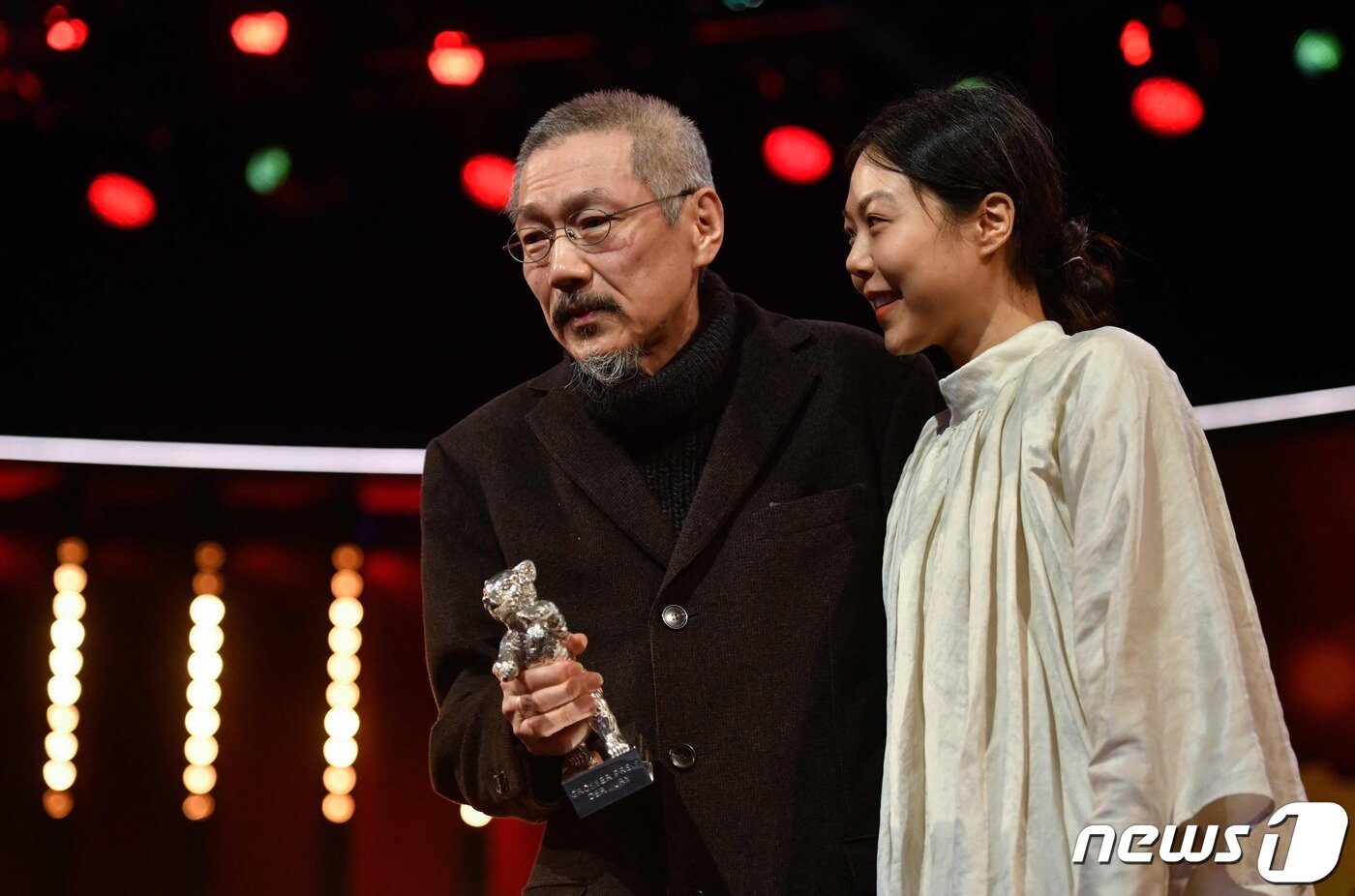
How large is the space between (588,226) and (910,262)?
22.7 inches

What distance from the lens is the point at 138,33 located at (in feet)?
12.7

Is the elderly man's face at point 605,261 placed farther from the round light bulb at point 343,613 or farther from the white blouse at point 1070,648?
the round light bulb at point 343,613

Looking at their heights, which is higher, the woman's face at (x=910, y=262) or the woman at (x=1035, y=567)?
the woman's face at (x=910, y=262)

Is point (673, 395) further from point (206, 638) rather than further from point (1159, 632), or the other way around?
point (206, 638)

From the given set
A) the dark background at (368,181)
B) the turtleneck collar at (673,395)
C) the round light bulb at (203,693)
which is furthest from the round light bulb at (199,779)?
the turtleneck collar at (673,395)

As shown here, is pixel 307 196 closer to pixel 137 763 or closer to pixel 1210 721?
pixel 137 763

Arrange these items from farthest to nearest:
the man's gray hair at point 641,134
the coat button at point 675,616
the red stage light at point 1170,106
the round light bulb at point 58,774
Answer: the round light bulb at point 58,774, the red stage light at point 1170,106, the man's gray hair at point 641,134, the coat button at point 675,616

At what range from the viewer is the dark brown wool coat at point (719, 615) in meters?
1.94

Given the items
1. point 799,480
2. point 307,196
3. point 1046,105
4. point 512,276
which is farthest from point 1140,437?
point 307,196

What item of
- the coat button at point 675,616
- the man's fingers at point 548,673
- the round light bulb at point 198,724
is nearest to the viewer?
the man's fingers at point 548,673

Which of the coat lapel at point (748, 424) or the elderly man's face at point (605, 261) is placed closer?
the coat lapel at point (748, 424)

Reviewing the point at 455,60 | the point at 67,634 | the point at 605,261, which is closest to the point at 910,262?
the point at 605,261

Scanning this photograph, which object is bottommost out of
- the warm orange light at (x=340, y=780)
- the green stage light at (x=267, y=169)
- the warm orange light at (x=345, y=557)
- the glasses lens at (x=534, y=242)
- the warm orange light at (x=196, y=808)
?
the warm orange light at (x=196, y=808)

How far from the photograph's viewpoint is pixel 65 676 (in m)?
3.74
